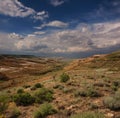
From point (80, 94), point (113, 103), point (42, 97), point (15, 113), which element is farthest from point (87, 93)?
point (15, 113)

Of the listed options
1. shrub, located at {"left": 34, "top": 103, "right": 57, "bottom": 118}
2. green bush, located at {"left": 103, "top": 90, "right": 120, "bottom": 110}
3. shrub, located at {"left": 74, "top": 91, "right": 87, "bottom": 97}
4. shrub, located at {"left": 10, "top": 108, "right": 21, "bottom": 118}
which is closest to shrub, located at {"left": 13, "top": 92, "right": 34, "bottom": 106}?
shrub, located at {"left": 10, "top": 108, "right": 21, "bottom": 118}

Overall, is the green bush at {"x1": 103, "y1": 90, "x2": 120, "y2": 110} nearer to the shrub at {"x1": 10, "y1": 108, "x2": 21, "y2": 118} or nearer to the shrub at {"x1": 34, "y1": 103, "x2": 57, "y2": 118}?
the shrub at {"x1": 34, "y1": 103, "x2": 57, "y2": 118}

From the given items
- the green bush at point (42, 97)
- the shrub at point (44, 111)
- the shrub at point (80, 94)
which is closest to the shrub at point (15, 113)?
the shrub at point (44, 111)

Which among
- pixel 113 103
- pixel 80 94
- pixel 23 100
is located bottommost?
pixel 23 100

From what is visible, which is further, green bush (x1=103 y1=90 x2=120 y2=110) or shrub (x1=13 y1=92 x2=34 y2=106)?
shrub (x1=13 y1=92 x2=34 y2=106)

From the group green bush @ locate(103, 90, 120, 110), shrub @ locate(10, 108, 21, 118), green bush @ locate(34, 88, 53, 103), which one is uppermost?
green bush @ locate(103, 90, 120, 110)

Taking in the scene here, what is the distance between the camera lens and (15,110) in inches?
432

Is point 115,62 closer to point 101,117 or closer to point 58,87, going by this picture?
point 58,87

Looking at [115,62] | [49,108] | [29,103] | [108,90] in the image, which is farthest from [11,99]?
[115,62]

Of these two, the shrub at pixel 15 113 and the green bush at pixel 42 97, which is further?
the green bush at pixel 42 97

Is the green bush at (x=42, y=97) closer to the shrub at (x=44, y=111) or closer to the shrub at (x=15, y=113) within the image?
the shrub at (x=15, y=113)

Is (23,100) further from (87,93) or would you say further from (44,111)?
(87,93)

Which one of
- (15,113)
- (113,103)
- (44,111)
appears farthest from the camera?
(15,113)

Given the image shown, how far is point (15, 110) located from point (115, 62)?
4592 cm
